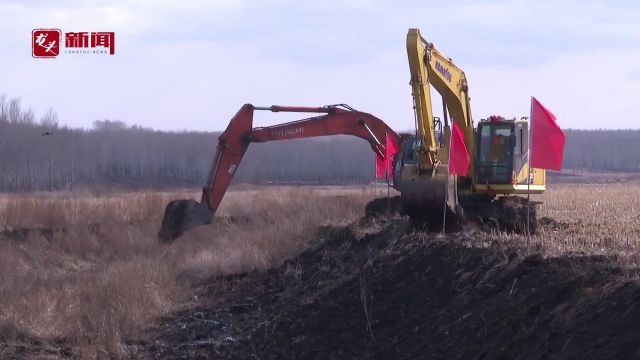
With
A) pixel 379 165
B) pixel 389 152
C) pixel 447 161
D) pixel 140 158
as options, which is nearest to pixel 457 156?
pixel 447 161

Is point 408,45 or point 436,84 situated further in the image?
point 436,84

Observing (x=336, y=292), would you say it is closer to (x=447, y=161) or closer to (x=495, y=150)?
(x=447, y=161)

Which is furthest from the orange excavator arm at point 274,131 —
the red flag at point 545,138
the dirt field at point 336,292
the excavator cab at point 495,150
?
the red flag at point 545,138

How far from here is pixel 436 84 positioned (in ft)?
70.5

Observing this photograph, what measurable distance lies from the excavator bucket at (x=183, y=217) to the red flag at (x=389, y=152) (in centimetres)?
506

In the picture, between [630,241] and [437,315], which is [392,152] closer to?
[630,241]

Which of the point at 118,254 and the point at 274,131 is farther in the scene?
the point at 118,254

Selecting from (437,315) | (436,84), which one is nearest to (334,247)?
(436,84)

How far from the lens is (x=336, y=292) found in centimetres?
1761

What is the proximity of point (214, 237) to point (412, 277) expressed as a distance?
1587cm

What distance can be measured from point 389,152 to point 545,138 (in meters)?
9.71

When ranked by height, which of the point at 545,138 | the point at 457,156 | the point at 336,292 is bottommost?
the point at 336,292

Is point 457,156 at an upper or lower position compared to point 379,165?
upper

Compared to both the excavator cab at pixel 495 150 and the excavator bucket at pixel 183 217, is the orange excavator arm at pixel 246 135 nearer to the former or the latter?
the excavator bucket at pixel 183 217
